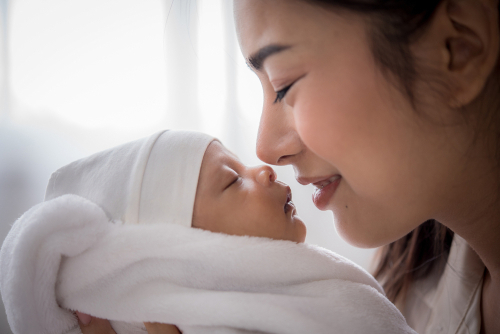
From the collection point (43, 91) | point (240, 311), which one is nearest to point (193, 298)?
point (240, 311)

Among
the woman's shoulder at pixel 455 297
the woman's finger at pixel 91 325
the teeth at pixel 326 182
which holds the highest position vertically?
the teeth at pixel 326 182

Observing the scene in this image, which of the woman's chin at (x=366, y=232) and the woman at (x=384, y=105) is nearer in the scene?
the woman at (x=384, y=105)

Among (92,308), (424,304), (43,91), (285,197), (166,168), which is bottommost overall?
(424,304)

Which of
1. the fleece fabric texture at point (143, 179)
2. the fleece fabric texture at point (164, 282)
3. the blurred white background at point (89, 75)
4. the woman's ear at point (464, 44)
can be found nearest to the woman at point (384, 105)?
the woman's ear at point (464, 44)

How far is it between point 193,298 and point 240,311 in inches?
5.2

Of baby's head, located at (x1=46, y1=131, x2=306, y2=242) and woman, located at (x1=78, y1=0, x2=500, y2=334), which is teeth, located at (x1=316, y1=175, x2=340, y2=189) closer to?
woman, located at (x1=78, y1=0, x2=500, y2=334)

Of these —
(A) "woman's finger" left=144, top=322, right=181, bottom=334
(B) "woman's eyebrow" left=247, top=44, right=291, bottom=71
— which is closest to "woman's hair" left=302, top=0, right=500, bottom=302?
(B) "woman's eyebrow" left=247, top=44, right=291, bottom=71

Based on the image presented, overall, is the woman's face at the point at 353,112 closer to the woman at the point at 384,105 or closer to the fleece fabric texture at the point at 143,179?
the woman at the point at 384,105

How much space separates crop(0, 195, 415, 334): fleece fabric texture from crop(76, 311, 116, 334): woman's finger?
3cm

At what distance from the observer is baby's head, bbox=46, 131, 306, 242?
3.06 feet

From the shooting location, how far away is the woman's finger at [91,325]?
34.7 inches

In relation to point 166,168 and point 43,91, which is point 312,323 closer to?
point 166,168

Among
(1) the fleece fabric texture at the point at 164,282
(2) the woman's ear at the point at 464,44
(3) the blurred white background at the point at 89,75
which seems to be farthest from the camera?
(3) the blurred white background at the point at 89,75

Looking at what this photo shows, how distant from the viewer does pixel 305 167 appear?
0.93 meters
